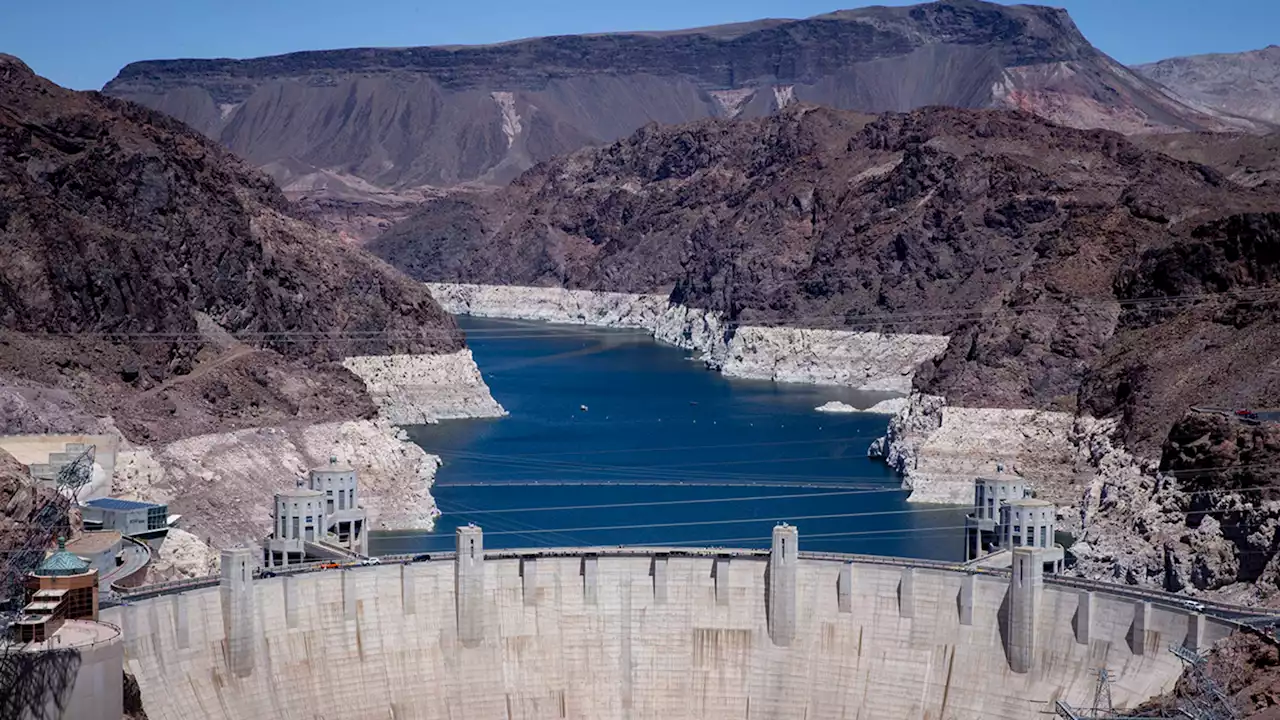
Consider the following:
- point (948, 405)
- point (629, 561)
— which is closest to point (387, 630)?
point (629, 561)

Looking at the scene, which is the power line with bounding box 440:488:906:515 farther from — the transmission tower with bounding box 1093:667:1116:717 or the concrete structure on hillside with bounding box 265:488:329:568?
the transmission tower with bounding box 1093:667:1116:717

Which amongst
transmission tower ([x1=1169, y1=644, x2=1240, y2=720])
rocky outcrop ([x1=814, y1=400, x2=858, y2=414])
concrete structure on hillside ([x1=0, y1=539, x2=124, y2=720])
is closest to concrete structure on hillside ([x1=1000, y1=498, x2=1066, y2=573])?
transmission tower ([x1=1169, y1=644, x2=1240, y2=720])

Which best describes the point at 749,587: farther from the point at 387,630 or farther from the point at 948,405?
the point at 948,405

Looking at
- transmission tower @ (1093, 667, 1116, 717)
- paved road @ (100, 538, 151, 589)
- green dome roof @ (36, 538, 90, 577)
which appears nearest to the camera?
green dome roof @ (36, 538, 90, 577)

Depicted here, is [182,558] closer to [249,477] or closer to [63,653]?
[249,477]

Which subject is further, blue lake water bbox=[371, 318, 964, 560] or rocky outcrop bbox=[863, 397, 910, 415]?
rocky outcrop bbox=[863, 397, 910, 415]

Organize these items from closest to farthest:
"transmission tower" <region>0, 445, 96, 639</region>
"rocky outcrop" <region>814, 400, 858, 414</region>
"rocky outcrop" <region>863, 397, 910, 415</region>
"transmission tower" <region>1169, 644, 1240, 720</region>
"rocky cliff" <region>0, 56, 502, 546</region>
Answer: "transmission tower" <region>1169, 644, 1240, 720</region> → "transmission tower" <region>0, 445, 96, 639</region> → "rocky cliff" <region>0, 56, 502, 546</region> → "rocky outcrop" <region>814, 400, 858, 414</region> → "rocky outcrop" <region>863, 397, 910, 415</region>

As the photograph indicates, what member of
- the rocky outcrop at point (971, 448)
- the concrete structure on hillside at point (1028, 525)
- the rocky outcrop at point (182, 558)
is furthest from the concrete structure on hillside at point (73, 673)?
the rocky outcrop at point (971, 448)
